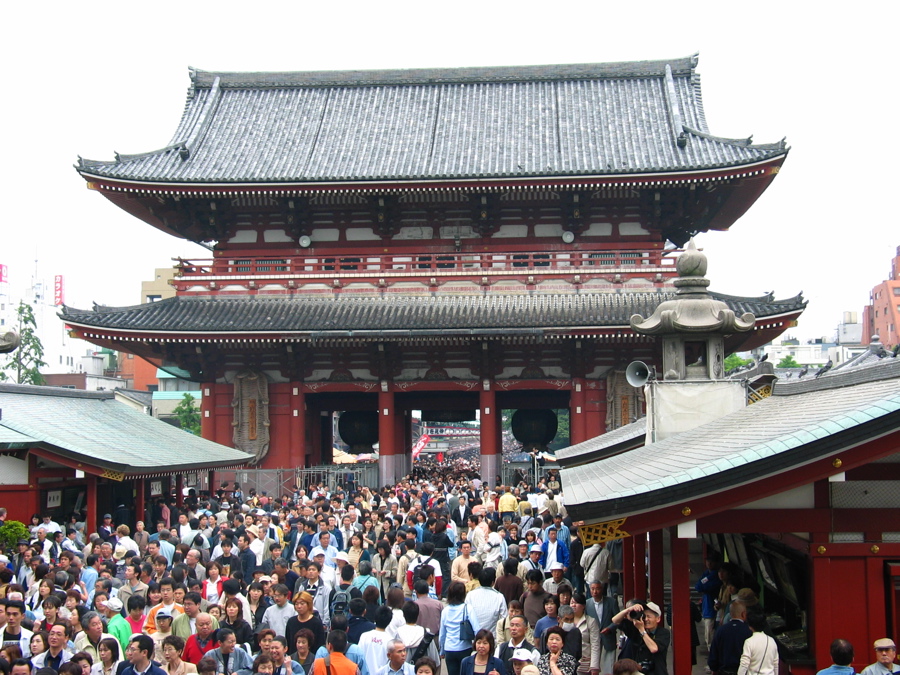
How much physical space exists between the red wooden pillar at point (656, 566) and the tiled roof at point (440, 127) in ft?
59.7

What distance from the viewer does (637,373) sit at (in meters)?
18.4

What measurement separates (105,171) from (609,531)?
23.8 m

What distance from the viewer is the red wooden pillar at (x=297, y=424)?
28484 mm

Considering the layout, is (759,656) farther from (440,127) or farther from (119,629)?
(440,127)

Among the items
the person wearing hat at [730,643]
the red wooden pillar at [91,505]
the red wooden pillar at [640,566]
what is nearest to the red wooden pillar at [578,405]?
the red wooden pillar at [91,505]

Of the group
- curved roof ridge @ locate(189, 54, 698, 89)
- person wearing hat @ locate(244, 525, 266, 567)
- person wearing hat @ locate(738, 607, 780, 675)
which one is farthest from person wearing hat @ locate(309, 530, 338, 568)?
curved roof ridge @ locate(189, 54, 698, 89)

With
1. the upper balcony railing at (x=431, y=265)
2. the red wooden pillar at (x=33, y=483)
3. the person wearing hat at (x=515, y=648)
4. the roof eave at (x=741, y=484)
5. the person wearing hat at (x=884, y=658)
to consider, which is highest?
the upper balcony railing at (x=431, y=265)

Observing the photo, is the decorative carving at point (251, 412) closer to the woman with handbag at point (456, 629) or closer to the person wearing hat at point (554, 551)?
the person wearing hat at point (554, 551)

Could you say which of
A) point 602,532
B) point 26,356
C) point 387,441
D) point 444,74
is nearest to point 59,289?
point 26,356

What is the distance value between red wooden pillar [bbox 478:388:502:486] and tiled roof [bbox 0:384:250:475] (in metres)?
7.08

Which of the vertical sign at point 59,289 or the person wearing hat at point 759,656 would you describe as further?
the vertical sign at point 59,289

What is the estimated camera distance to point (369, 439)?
1309 inches

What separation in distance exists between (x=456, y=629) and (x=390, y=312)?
19.2 meters

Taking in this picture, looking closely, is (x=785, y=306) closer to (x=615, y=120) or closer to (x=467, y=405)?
(x=615, y=120)
